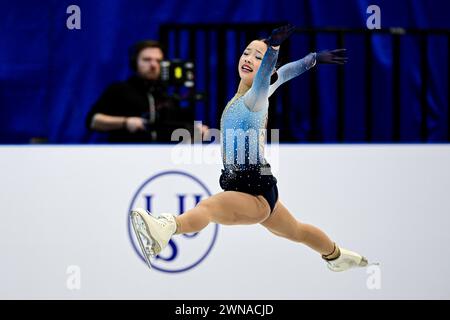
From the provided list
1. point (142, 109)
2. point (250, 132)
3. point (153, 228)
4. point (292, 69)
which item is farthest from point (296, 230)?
point (142, 109)

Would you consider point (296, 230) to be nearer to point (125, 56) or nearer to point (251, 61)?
point (251, 61)

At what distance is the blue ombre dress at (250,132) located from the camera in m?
4.79

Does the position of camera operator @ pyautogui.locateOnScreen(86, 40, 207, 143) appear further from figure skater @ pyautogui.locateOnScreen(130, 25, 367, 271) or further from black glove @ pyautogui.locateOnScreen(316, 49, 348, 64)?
black glove @ pyautogui.locateOnScreen(316, 49, 348, 64)

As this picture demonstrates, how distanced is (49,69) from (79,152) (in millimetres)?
1039

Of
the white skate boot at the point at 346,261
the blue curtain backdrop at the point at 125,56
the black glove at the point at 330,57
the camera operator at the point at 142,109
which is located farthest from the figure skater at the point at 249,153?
the blue curtain backdrop at the point at 125,56

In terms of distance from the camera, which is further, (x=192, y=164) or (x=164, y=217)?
(x=192, y=164)

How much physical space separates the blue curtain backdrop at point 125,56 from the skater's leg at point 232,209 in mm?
1620

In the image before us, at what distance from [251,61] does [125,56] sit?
1.93 metres

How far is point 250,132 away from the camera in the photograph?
15.8ft

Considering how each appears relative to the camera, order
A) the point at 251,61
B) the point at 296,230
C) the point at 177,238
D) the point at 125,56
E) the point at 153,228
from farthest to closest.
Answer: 1. the point at 125,56
2. the point at 177,238
3. the point at 296,230
4. the point at 251,61
5. the point at 153,228

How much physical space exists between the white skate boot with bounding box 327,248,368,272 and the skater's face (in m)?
1.23
